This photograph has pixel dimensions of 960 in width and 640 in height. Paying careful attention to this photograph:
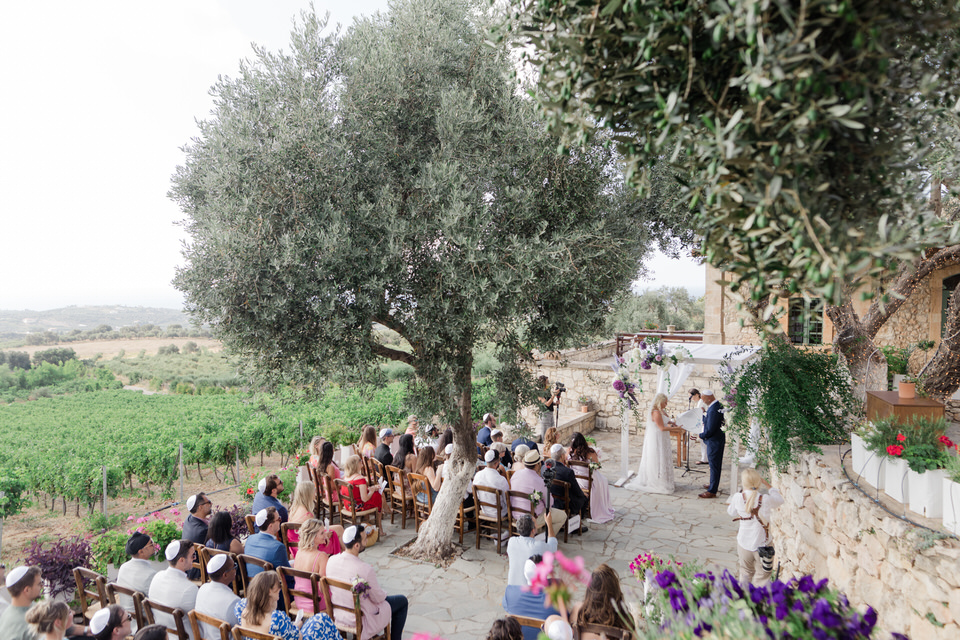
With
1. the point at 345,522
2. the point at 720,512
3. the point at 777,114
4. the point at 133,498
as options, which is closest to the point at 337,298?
the point at 777,114

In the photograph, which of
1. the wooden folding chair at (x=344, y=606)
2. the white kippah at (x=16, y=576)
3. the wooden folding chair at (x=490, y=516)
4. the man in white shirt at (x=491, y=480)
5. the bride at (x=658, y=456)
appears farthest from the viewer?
the bride at (x=658, y=456)

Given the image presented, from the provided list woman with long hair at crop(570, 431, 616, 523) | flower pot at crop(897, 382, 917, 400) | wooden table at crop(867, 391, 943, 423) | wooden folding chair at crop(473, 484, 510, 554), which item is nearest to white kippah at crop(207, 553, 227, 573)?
wooden folding chair at crop(473, 484, 510, 554)

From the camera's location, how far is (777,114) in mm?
1551

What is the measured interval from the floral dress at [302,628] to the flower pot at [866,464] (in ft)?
14.7

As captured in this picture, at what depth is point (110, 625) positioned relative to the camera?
3285 millimetres

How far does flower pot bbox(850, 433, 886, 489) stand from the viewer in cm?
446

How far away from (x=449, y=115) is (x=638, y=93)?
3209 millimetres

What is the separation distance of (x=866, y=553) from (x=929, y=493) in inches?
28.4

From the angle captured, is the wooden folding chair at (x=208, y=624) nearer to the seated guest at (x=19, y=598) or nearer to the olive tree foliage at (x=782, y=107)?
the seated guest at (x=19, y=598)

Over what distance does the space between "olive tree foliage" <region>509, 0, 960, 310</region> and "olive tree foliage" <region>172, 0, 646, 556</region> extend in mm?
2598

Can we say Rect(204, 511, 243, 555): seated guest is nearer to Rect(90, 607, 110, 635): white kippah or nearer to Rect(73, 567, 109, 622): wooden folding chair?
Rect(73, 567, 109, 622): wooden folding chair

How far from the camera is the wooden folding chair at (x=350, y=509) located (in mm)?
6875

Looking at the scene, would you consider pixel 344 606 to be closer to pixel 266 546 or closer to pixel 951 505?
pixel 266 546

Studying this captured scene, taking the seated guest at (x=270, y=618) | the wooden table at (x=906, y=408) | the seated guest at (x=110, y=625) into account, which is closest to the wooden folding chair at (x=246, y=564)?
the seated guest at (x=270, y=618)
